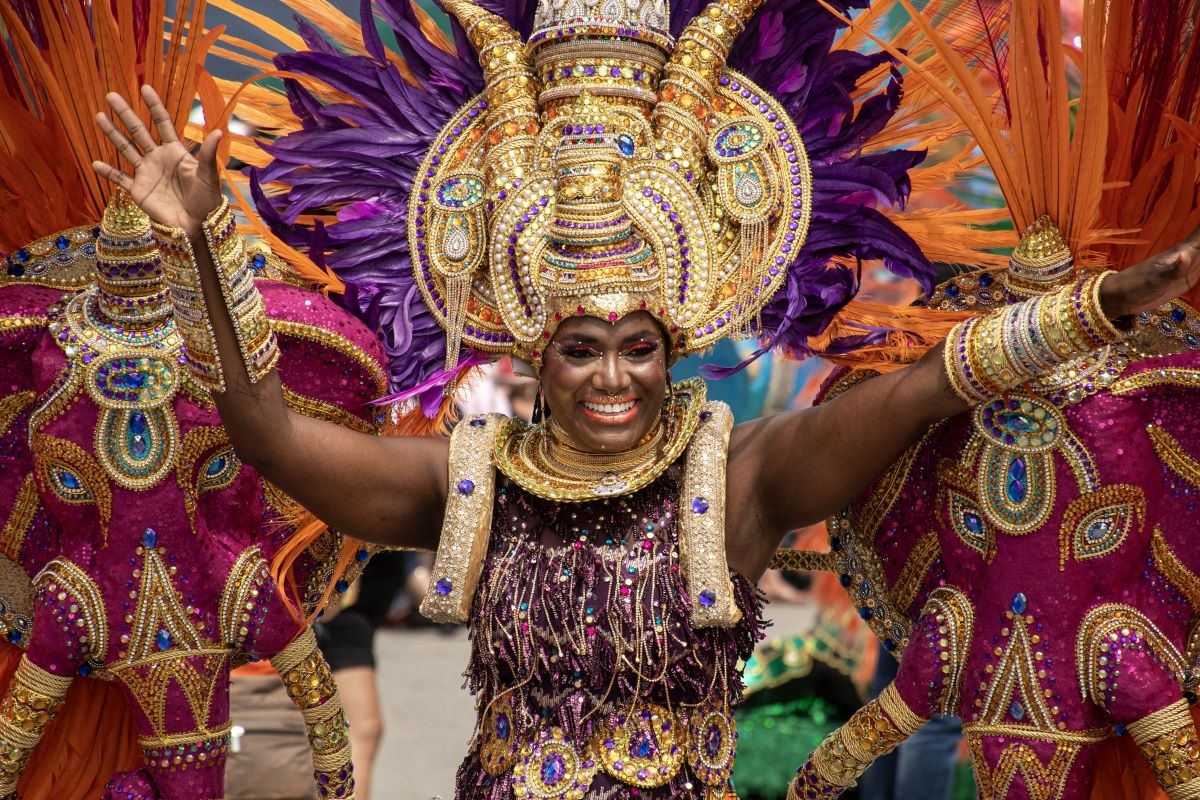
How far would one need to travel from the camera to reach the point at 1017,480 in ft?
9.96

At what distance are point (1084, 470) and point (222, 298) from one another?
5.34 ft

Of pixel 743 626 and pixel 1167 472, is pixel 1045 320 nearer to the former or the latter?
pixel 1167 472

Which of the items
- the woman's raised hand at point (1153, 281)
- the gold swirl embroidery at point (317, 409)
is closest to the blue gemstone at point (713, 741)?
the gold swirl embroidery at point (317, 409)

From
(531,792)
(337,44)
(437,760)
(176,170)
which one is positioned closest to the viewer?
(176,170)

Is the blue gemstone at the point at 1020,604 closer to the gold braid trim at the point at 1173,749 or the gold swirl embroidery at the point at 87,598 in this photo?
the gold braid trim at the point at 1173,749

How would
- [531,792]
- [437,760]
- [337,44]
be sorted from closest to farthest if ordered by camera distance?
[531,792]
[337,44]
[437,760]

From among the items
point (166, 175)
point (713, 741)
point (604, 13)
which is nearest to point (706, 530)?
point (713, 741)

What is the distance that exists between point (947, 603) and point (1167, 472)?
1.62 feet

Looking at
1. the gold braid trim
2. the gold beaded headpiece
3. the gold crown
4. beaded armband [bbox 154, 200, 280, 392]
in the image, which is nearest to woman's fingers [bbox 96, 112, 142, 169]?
beaded armband [bbox 154, 200, 280, 392]

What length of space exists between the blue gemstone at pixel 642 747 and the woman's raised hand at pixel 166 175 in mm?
1264

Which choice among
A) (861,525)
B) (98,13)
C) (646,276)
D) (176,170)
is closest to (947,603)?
(861,525)

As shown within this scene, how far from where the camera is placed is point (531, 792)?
3.01 meters

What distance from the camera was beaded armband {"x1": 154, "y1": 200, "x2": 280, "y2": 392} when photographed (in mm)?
2738

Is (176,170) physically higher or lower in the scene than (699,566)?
higher
